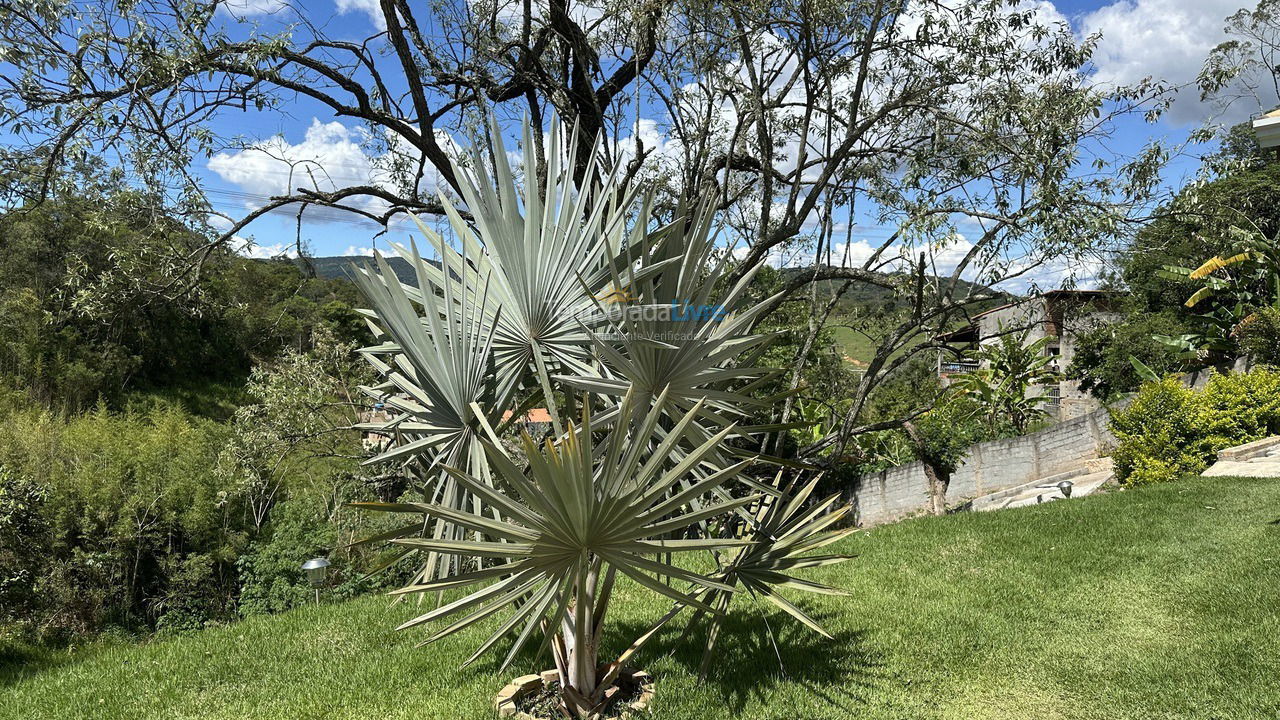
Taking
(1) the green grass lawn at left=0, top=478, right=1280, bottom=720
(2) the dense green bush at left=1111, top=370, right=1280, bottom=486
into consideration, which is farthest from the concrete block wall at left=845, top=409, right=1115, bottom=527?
(1) the green grass lawn at left=0, top=478, right=1280, bottom=720

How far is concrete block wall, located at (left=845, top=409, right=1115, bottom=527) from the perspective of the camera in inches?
495

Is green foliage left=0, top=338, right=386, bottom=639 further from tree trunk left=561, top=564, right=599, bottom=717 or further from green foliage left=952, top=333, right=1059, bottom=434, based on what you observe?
green foliage left=952, top=333, right=1059, bottom=434

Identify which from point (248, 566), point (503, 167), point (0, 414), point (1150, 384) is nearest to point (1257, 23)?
point (1150, 384)

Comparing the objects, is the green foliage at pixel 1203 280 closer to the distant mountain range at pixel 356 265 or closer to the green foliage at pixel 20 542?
the distant mountain range at pixel 356 265

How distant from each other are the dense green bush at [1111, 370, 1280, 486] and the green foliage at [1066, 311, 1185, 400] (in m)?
6.54

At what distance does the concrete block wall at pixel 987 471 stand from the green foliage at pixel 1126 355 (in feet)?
17.6

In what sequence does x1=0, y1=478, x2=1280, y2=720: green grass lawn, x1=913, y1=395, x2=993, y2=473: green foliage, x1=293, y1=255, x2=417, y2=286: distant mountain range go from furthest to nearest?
1. x1=913, y1=395, x2=993, y2=473: green foliage
2. x1=0, y1=478, x2=1280, y2=720: green grass lawn
3. x1=293, y1=255, x2=417, y2=286: distant mountain range

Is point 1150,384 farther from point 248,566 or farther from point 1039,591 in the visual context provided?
point 248,566

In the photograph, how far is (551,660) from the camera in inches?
165

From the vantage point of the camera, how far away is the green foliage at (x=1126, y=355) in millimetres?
16953

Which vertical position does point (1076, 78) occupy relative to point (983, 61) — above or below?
below

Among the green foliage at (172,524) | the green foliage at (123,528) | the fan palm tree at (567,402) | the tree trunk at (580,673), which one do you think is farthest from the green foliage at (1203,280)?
the green foliage at (123,528)

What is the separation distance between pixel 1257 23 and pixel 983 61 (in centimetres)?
1270

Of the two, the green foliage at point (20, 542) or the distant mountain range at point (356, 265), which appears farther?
the green foliage at point (20, 542)
